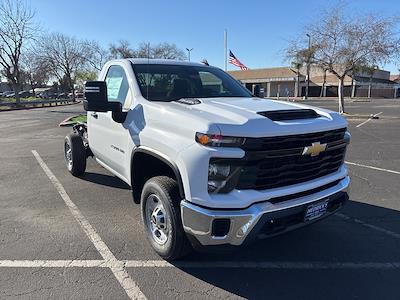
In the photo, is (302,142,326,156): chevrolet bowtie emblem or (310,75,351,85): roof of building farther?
(310,75,351,85): roof of building

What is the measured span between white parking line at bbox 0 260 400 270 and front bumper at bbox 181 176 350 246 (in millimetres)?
601

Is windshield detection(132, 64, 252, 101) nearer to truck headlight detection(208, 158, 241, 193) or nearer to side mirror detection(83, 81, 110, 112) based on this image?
side mirror detection(83, 81, 110, 112)

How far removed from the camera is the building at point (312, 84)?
234 ft

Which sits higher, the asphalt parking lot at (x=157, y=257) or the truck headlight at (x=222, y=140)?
the truck headlight at (x=222, y=140)

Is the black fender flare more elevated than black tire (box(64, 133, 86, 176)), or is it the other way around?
the black fender flare

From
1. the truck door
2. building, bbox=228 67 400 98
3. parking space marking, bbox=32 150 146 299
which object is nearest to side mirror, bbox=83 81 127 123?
the truck door

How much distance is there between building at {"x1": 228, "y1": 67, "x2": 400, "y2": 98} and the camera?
71.4 metres

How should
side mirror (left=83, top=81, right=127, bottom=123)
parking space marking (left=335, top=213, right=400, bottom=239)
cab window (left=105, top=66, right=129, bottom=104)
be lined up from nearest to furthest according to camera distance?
side mirror (left=83, top=81, right=127, bottom=123) → parking space marking (left=335, top=213, right=400, bottom=239) → cab window (left=105, top=66, right=129, bottom=104)

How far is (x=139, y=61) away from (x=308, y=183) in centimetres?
273

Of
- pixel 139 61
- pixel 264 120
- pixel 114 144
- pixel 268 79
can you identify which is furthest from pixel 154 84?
pixel 268 79

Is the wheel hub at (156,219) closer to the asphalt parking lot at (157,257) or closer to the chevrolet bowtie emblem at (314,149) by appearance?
the asphalt parking lot at (157,257)

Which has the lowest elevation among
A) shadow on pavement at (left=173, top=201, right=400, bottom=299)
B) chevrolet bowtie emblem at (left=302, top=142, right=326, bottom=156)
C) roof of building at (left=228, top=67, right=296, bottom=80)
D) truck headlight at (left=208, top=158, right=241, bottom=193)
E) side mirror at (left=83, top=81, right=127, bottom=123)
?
shadow on pavement at (left=173, top=201, right=400, bottom=299)

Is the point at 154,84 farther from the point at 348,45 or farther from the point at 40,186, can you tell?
the point at 348,45

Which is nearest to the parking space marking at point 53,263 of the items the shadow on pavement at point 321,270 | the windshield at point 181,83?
the shadow on pavement at point 321,270
